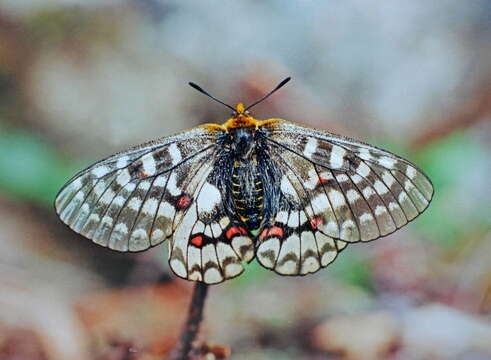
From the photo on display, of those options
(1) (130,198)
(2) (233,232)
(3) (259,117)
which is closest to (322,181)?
(2) (233,232)

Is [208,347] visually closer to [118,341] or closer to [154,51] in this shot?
[118,341]

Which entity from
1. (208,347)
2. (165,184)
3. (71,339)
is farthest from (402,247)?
(71,339)

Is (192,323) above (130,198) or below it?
below

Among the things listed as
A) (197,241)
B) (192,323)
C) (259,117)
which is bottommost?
(192,323)

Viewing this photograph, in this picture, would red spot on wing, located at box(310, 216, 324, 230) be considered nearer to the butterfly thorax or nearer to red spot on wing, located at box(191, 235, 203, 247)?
the butterfly thorax

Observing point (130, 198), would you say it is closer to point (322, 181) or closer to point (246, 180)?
point (246, 180)

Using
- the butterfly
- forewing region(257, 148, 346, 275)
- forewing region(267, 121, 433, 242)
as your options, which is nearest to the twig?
the butterfly

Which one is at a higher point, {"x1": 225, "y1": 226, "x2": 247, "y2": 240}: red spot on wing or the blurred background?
the blurred background
